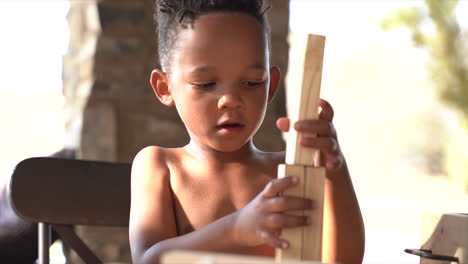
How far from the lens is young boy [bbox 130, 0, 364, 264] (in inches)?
32.4

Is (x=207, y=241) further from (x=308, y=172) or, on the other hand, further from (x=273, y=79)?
(x=273, y=79)

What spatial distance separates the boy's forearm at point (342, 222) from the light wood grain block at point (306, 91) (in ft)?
0.81

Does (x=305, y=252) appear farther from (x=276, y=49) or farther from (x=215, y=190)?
(x=276, y=49)

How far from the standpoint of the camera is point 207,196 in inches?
36.4

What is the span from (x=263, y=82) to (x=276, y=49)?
A: 51.6 inches

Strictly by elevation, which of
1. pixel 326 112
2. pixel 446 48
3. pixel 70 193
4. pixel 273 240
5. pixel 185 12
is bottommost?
pixel 70 193

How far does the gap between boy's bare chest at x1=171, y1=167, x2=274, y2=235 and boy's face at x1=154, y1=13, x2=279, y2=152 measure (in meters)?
0.08

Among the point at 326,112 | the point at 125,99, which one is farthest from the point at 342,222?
the point at 125,99

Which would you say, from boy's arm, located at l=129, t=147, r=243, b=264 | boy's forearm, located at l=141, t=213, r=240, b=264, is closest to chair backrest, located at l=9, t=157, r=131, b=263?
boy's arm, located at l=129, t=147, r=243, b=264

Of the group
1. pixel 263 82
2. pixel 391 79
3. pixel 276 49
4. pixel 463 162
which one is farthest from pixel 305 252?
pixel 391 79

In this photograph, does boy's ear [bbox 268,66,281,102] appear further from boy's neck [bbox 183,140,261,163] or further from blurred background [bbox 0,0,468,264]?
blurred background [bbox 0,0,468,264]

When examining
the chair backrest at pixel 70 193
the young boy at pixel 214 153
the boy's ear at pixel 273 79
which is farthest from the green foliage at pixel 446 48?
the young boy at pixel 214 153

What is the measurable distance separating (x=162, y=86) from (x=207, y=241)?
33 centimetres

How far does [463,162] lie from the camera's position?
256 inches
